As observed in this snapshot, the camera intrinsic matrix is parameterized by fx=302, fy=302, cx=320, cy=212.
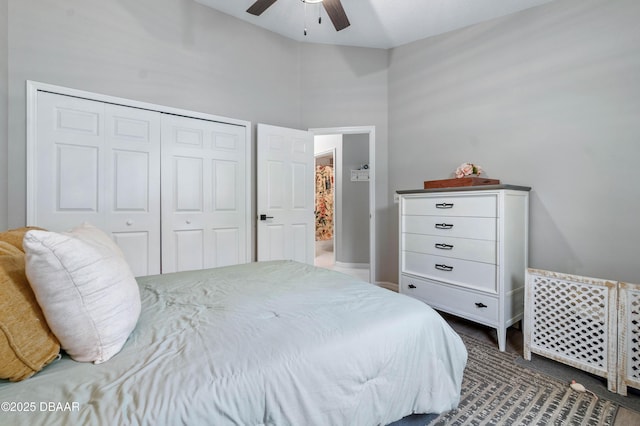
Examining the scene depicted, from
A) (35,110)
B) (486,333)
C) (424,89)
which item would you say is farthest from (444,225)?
(35,110)

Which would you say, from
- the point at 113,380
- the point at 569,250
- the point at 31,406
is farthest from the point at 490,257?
the point at 31,406

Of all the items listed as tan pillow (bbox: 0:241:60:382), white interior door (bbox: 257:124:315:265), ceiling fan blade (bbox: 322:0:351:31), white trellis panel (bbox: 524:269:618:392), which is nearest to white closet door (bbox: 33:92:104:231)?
white interior door (bbox: 257:124:315:265)

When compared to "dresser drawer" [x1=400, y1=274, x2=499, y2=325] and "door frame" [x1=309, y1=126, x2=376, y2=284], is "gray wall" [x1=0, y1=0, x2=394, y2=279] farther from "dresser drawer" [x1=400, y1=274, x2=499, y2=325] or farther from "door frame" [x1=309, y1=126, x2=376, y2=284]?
"dresser drawer" [x1=400, y1=274, x2=499, y2=325]

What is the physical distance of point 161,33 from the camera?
9.28 feet

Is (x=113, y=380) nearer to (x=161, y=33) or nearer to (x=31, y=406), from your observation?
(x=31, y=406)

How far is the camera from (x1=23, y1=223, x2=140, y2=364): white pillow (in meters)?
0.78

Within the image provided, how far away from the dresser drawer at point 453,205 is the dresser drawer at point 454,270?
1.26ft

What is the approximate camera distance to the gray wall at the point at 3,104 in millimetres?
2070

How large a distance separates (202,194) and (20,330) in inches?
94.7

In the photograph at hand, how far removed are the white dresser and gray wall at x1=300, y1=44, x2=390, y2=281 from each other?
0.92 m

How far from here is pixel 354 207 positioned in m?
5.18

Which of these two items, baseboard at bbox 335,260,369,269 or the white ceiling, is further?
baseboard at bbox 335,260,369,269

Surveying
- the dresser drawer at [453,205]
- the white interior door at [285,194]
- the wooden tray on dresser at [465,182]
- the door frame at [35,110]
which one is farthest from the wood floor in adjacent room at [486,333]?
the door frame at [35,110]

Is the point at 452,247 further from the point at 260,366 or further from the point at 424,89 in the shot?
the point at 260,366
